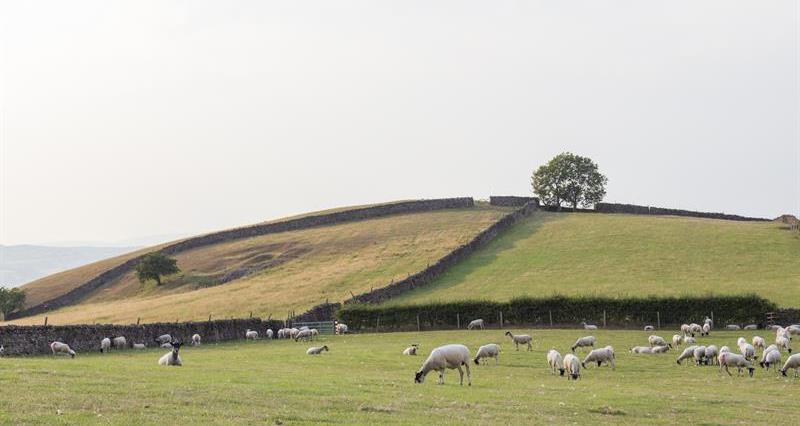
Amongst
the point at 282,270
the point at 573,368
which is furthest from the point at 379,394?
the point at 282,270

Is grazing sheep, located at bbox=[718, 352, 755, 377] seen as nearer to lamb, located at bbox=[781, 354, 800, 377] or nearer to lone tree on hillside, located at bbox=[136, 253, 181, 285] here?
lamb, located at bbox=[781, 354, 800, 377]

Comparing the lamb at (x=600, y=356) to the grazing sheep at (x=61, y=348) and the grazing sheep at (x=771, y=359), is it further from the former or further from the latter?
the grazing sheep at (x=61, y=348)

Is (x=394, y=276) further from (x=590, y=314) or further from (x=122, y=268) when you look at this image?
(x=122, y=268)

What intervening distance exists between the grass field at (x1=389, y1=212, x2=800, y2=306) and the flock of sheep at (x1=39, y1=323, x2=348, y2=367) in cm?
1124

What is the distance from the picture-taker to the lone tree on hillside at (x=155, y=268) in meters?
96.0

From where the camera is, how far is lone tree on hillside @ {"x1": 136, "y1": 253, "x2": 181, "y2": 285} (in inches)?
3780

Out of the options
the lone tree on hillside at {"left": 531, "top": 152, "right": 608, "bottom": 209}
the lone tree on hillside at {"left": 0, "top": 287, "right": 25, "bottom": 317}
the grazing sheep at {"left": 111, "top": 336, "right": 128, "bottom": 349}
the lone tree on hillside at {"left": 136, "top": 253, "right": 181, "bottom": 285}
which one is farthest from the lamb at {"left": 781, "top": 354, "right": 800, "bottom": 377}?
the lone tree on hillside at {"left": 531, "top": 152, "right": 608, "bottom": 209}

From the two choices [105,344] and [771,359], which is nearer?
[771,359]

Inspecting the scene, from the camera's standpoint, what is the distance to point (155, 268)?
95938 mm

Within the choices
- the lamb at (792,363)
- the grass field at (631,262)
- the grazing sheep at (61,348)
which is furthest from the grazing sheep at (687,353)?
the grazing sheep at (61,348)

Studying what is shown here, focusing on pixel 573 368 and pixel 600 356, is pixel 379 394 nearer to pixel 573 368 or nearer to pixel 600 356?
pixel 573 368

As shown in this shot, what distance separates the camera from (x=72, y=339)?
147 ft

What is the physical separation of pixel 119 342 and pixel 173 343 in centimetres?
1078

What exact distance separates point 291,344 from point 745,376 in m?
25.7
